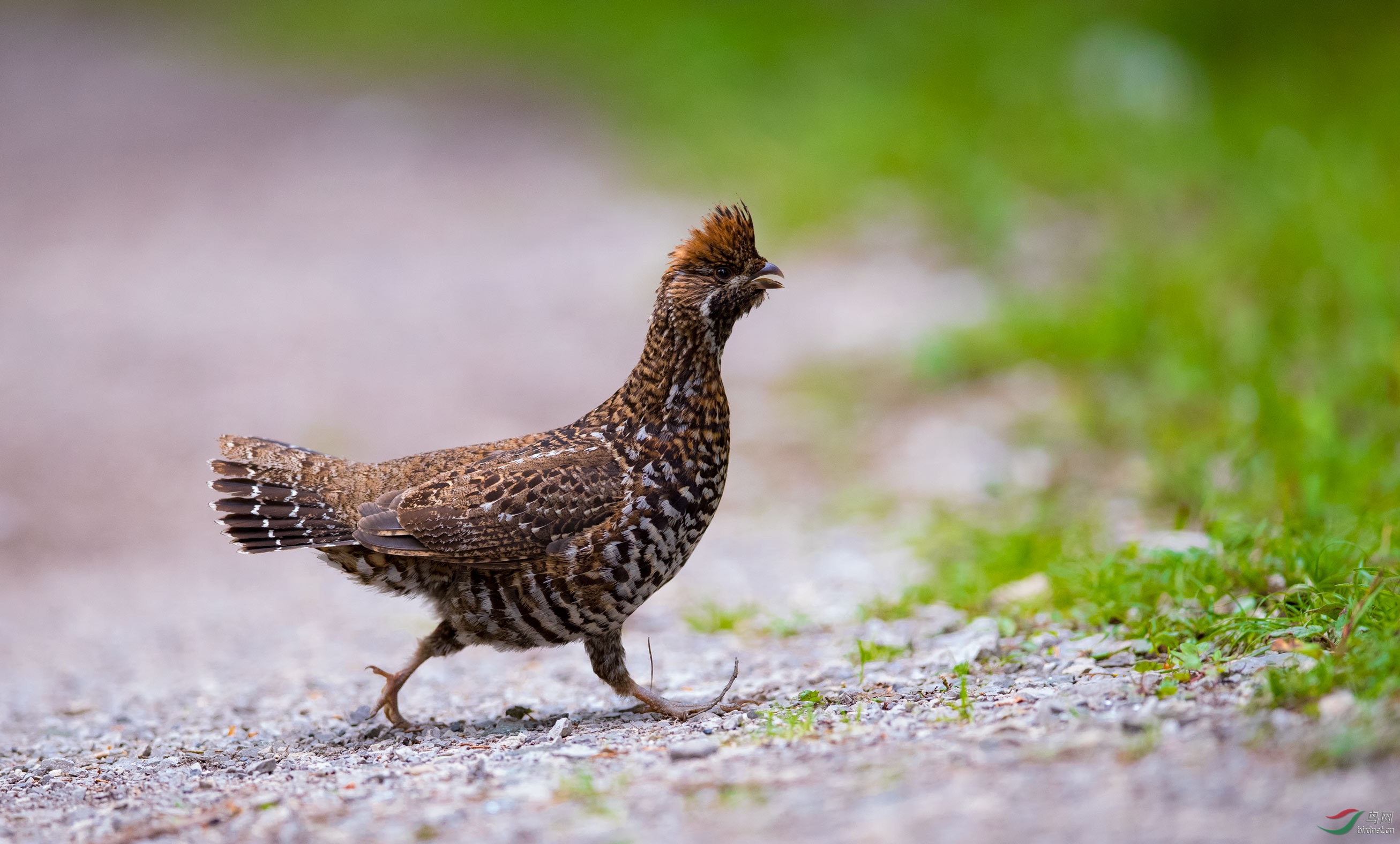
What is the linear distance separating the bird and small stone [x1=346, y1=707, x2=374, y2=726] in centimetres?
9

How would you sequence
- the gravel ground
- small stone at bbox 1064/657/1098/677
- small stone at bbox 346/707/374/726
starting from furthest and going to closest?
small stone at bbox 346/707/374/726 < small stone at bbox 1064/657/1098/677 < the gravel ground

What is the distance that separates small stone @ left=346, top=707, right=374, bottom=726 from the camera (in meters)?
5.03

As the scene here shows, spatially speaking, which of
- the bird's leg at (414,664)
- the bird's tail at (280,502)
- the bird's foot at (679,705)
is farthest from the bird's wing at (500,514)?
the bird's foot at (679,705)

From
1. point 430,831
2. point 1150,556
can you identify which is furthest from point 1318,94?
point 430,831

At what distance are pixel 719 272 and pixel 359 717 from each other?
2.15m

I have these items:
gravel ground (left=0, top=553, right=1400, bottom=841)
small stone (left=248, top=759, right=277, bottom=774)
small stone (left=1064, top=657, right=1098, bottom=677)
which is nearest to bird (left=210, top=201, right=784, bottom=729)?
gravel ground (left=0, top=553, right=1400, bottom=841)

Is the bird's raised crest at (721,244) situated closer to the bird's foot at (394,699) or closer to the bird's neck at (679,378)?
the bird's neck at (679,378)

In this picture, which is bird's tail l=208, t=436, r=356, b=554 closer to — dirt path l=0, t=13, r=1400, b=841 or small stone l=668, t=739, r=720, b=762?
dirt path l=0, t=13, r=1400, b=841

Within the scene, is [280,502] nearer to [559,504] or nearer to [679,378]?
[559,504]

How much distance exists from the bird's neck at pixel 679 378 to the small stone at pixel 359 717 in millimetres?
1482

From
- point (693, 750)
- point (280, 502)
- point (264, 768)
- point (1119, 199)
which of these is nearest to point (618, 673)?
point (693, 750)

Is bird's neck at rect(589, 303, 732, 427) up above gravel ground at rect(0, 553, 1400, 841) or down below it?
above

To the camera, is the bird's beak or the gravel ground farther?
the bird's beak

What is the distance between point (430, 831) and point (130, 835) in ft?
2.93
